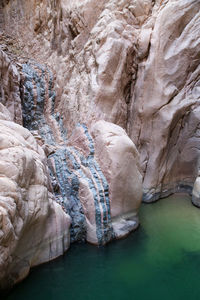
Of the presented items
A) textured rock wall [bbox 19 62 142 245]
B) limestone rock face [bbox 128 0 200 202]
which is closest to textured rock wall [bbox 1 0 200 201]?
limestone rock face [bbox 128 0 200 202]

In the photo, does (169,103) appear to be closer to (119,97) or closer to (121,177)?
(119,97)

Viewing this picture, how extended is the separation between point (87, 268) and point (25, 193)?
6.96 ft

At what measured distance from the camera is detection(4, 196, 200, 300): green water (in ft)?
14.6

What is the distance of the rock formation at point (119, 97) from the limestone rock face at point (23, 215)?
47.3 inches

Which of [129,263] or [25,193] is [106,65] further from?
[129,263]

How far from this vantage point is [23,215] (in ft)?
13.5

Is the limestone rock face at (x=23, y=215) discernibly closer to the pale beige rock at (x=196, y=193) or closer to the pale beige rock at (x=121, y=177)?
the pale beige rock at (x=121, y=177)

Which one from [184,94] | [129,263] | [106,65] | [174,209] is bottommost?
[174,209]

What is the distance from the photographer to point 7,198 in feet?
12.1

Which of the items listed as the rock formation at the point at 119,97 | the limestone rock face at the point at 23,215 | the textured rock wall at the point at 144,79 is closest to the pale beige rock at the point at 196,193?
the rock formation at the point at 119,97

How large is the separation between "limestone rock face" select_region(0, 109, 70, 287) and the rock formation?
120 centimetres

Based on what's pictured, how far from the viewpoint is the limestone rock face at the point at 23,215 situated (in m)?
3.69

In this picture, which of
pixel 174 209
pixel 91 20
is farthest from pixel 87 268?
pixel 91 20

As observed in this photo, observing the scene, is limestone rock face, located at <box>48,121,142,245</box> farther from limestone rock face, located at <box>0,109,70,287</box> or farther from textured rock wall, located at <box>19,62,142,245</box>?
limestone rock face, located at <box>0,109,70,287</box>
